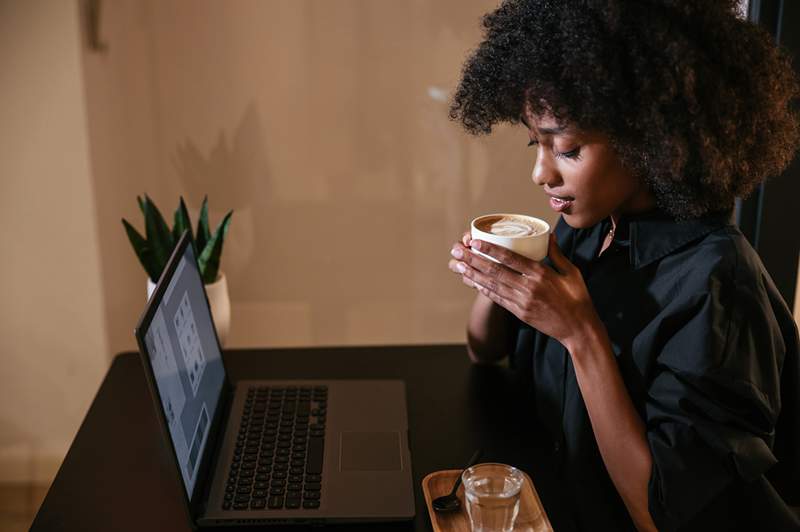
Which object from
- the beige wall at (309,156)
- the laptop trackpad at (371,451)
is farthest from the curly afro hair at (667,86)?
the beige wall at (309,156)

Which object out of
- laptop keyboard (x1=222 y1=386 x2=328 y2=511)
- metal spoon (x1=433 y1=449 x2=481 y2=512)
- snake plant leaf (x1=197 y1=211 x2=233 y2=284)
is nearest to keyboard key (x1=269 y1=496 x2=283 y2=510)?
laptop keyboard (x1=222 y1=386 x2=328 y2=511)

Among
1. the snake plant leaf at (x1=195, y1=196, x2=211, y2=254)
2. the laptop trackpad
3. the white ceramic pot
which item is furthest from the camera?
the snake plant leaf at (x1=195, y1=196, x2=211, y2=254)

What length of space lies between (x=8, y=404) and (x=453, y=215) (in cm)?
137

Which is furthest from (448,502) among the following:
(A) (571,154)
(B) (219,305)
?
(B) (219,305)

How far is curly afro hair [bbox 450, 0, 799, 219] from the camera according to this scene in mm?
1083

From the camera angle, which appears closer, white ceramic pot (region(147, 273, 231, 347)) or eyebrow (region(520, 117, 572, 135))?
eyebrow (region(520, 117, 572, 135))

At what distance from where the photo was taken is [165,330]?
1.13m

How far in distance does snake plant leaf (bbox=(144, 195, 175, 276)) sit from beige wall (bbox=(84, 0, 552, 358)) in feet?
1.52

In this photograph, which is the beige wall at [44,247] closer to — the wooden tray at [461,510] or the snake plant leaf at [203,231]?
the snake plant leaf at [203,231]

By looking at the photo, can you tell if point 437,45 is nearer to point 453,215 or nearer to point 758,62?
point 453,215

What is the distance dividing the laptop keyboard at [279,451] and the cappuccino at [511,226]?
0.41 meters

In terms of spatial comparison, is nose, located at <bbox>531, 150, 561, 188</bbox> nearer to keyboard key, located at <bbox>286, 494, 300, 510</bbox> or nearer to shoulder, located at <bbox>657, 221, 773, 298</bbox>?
shoulder, located at <bbox>657, 221, 773, 298</bbox>

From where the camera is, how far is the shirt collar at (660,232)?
120 cm

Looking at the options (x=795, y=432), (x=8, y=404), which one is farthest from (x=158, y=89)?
(x=795, y=432)
